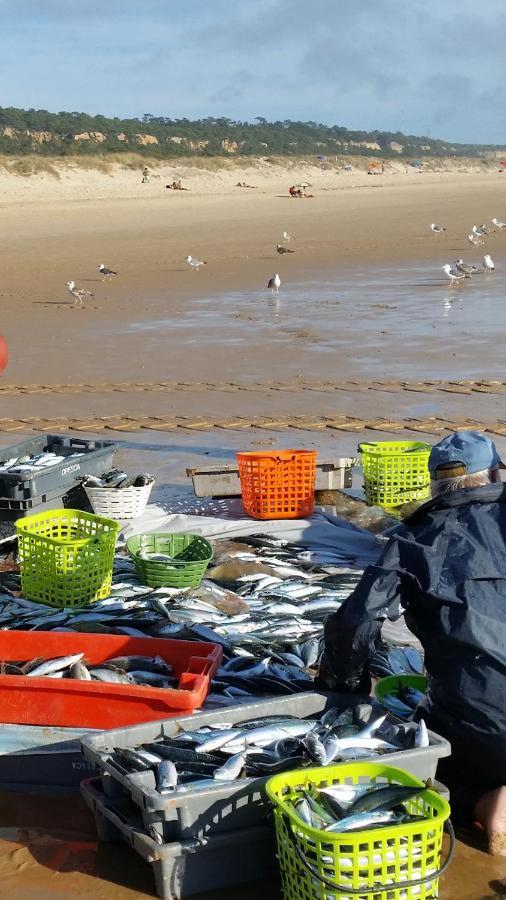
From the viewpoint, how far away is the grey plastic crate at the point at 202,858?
3.59 meters

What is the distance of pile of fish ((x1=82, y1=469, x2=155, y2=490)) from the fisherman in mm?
3826

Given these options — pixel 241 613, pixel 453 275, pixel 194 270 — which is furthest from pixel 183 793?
pixel 194 270

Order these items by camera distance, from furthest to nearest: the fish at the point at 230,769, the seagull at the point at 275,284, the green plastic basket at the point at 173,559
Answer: the seagull at the point at 275,284, the green plastic basket at the point at 173,559, the fish at the point at 230,769

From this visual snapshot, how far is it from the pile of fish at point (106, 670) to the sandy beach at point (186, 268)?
6601 mm

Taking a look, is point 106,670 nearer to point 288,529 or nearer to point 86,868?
point 86,868

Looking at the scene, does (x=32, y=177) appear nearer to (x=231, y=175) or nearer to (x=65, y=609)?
(x=231, y=175)

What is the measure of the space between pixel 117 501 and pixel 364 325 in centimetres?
A: 926

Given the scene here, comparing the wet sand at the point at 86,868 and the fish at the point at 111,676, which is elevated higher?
the fish at the point at 111,676

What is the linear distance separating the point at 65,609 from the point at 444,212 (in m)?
34.9

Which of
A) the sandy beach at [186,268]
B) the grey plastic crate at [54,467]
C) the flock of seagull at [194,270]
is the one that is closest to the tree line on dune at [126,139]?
the sandy beach at [186,268]

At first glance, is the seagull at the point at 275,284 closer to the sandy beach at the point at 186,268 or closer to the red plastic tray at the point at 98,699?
the sandy beach at the point at 186,268

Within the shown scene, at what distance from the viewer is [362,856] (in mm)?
3184

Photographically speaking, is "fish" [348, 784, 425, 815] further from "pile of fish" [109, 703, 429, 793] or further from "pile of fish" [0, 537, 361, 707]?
"pile of fish" [0, 537, 361, 707]

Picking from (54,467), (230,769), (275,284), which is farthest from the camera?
(275,284)
